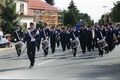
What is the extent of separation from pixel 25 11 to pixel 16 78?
209ft

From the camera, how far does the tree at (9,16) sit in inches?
2140

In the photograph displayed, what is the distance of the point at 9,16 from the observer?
2164 inches

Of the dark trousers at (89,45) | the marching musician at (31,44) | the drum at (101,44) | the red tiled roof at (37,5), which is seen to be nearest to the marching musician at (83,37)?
the dark trousers at (89,45)

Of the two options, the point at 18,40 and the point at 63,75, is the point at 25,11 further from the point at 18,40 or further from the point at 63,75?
the point at 63,75

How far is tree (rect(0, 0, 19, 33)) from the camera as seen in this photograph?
54344 millimetres

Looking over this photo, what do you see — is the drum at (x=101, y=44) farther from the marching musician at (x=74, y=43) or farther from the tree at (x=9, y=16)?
the tree at (x=9, y=16)

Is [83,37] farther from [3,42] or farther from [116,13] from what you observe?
[116,13]

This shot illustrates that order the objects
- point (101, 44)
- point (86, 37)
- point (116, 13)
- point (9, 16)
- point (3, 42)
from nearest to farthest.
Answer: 1. point (101, 44)
2. point (86, 37)
3. point (3, 42)
4. point (9, 16)
5. point (116, 13)

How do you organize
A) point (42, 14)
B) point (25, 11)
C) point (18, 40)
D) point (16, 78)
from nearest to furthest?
point (16, 78) → point (18, 40) → point (25, 11) → point (42, 14)

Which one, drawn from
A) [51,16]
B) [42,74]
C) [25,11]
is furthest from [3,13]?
[51,16]

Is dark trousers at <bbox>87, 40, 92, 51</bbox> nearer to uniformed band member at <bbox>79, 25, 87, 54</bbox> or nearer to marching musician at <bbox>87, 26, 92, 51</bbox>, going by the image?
marching musician at <bbox>87, 26, 92, 51</bbox>

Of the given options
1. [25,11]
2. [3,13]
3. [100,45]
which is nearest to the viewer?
[100,45]

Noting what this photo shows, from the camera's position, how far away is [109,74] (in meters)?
16.0

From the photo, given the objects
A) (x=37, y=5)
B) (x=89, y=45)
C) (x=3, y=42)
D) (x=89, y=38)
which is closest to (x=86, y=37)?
(x=89, y=38)
